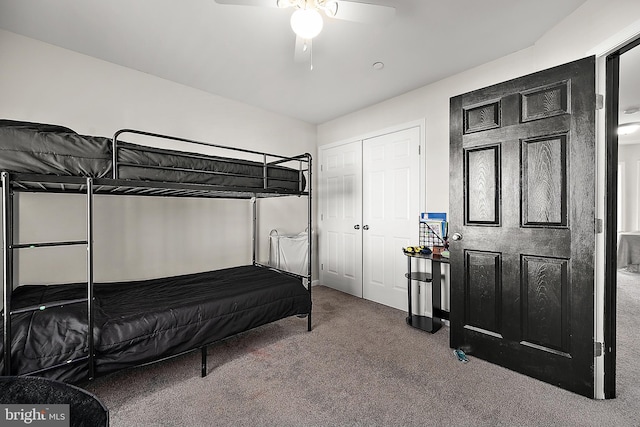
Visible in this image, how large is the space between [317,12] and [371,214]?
8.48 ft

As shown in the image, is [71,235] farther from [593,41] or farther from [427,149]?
[593,41]

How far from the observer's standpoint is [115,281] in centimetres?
277

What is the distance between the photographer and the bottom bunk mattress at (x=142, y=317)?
5.18 feet

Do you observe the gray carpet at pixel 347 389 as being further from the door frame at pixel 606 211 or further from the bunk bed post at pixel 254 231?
the bunk bed post at pixel 254 231

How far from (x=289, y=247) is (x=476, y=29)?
2.97m

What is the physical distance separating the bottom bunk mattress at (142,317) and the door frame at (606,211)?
2.14m

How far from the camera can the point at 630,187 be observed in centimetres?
536

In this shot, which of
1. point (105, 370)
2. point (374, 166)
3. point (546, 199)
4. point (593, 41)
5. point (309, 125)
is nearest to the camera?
point (105, 370)

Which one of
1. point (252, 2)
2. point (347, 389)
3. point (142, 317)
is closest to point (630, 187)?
point (347, 389)

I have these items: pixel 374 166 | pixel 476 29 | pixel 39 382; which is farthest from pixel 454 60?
pixel 39 382

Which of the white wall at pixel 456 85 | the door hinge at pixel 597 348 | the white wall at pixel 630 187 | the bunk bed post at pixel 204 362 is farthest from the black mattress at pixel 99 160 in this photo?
the white wall at pixel 630 187

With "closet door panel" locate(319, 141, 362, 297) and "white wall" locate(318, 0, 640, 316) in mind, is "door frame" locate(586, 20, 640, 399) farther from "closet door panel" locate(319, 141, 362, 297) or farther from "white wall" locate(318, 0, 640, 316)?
"closet door panel" locate(319, 141, 362, 297)

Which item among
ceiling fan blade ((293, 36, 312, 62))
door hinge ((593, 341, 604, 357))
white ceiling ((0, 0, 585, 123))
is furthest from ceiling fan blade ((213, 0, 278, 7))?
door hinge ((593, 341, 604, 357))

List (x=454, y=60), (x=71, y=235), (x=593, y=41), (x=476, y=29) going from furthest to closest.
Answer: (x=454, y=60) → (x=71, y=235) → (x=476, y=29) → (x=593, y=41)
